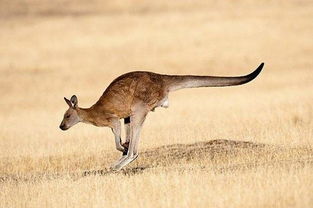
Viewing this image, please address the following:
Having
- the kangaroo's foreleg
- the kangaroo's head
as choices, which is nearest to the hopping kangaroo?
the kangaroo's foreleg

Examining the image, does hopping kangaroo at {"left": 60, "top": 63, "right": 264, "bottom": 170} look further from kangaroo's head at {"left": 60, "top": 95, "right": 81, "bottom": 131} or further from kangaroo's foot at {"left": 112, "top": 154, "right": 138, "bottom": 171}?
kangaroo's head at {"left": 60, "top": 95, "right": 81, "bottom": 131}

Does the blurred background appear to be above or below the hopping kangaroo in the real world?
above

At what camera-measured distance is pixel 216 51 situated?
42.7m

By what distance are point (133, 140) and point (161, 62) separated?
2710 centimetres

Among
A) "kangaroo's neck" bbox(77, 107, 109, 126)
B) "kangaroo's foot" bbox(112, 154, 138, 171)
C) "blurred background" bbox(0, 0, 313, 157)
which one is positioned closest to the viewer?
"kangaroo's foot" bbox(112, 154, 138, 171)

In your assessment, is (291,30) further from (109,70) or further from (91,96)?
(91,96)

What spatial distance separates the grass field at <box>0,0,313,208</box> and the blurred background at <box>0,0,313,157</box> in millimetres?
73

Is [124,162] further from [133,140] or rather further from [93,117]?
[93,117]

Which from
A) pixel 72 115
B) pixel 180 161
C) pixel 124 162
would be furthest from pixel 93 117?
pixel 180 161

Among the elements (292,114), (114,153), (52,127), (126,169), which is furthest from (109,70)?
(126,169)

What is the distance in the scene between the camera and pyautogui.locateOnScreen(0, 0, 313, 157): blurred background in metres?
23.0

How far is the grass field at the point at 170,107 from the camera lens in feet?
40.8

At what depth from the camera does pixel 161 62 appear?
1630 inches

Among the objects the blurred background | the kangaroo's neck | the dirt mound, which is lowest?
the dirt mound
